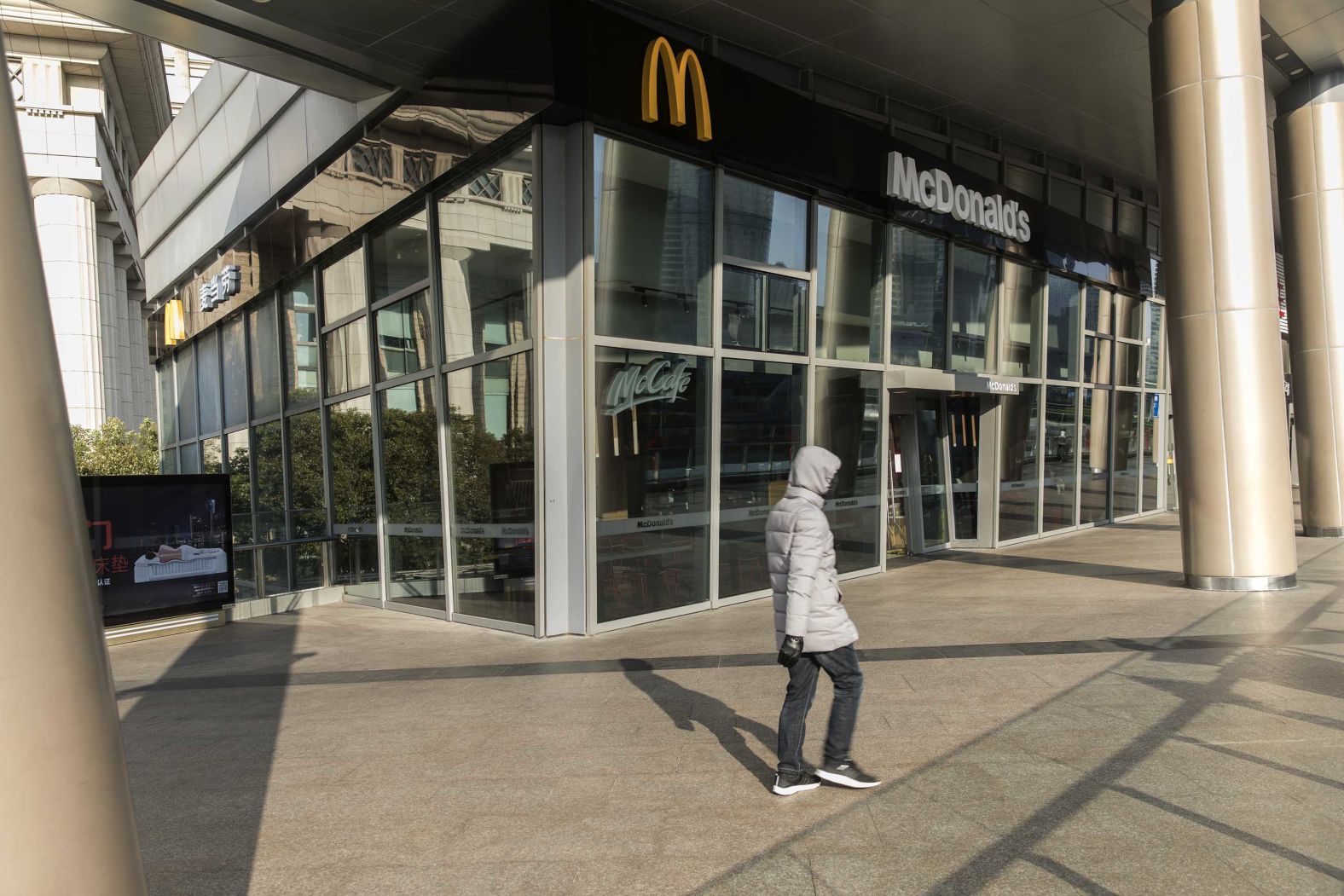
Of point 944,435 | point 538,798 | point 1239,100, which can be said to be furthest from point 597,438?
point 944,435

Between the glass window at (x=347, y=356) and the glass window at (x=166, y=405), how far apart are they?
41.1 ft

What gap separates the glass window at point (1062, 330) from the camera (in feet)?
59.0

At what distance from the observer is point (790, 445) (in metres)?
12.1

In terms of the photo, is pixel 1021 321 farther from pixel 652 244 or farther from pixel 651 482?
pixel 651 482

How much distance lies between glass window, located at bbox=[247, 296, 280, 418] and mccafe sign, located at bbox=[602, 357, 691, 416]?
29.4ft

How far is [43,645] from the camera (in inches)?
80.7

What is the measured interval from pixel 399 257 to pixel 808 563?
8821 mm

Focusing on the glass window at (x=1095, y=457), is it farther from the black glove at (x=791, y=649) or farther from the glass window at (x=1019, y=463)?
the black glove at (x=791, y=649)

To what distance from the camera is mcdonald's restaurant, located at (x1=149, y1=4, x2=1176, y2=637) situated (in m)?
9.53

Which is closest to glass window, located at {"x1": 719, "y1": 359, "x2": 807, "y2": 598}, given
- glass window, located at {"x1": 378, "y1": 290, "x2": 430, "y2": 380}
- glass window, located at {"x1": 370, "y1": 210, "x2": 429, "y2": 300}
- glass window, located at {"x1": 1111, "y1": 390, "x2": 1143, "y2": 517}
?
glass window, located at {"x1": 378, "y1": 290, "x2": 430, "y2": 380}

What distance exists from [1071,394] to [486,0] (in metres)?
13.9

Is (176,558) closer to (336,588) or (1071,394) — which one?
(336,588)

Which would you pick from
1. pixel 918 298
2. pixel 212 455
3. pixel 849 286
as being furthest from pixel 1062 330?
pixel 212 455

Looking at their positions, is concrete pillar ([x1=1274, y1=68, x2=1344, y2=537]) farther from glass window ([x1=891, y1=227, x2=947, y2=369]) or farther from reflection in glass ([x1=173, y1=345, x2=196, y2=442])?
reflection in glass ([x1=173, y1=345, x2=196, y2=442])
